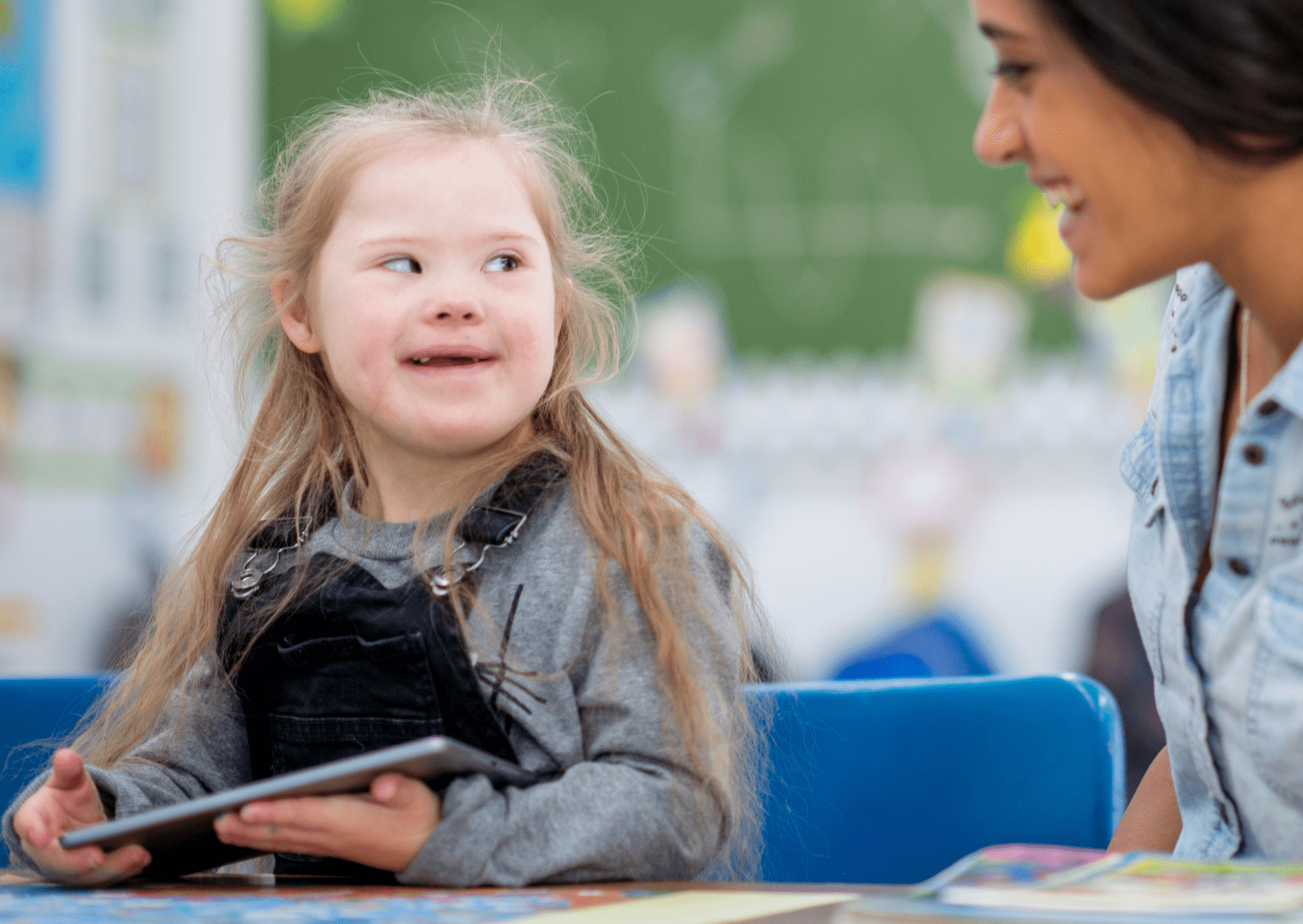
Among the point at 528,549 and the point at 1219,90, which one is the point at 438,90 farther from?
the point at 1219,90

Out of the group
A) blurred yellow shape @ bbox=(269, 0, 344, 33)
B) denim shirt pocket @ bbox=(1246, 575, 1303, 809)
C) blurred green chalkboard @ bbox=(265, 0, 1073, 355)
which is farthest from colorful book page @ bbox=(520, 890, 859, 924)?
blurred yellow shape @ bbox=(269, 0, 344, 33)

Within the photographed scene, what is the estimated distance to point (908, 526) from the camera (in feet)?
7.95

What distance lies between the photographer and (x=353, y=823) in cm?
69

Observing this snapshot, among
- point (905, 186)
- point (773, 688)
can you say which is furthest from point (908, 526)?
point (773, 688)

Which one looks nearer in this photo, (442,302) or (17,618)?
(442,302)

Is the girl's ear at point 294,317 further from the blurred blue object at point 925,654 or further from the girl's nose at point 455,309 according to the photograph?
the blurred blue object at point 925,654

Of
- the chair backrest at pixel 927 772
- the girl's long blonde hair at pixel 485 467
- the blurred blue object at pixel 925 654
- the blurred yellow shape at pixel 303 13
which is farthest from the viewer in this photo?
the blurred yellow shape at pixel 303 13

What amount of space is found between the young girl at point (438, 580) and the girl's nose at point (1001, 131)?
32 cm

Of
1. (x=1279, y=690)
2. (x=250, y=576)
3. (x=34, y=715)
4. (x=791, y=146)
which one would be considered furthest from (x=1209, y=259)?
(x=791, y=146)

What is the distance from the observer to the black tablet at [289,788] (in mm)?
593

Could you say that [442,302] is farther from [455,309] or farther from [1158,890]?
[1158,890]

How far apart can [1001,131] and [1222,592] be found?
266mm

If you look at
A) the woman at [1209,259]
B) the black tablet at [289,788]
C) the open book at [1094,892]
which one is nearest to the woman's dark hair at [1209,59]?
the woman at [1209,259]

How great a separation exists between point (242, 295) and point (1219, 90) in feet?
2.51
